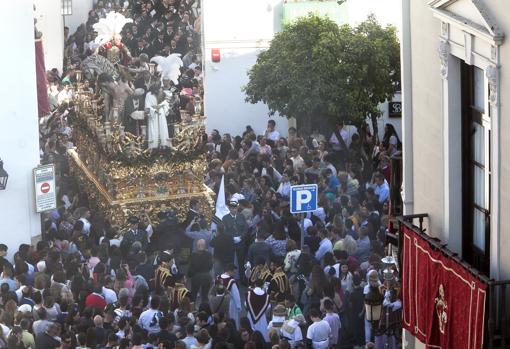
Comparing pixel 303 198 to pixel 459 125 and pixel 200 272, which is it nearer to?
pixel 200 272

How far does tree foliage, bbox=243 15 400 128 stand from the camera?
30.7m

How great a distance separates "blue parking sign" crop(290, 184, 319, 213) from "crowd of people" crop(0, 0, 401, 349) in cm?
20

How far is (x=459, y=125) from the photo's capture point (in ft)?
49.1

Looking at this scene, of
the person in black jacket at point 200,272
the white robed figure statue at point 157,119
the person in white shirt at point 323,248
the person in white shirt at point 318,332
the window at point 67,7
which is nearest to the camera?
the person in white shirt at point 318,332

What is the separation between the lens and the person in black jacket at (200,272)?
20.5 metres

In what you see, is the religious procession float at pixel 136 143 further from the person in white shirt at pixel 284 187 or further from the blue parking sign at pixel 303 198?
the blue parking sign at pixel 303 198

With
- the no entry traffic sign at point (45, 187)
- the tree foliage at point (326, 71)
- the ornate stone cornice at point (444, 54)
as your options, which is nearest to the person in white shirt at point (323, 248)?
the no entry traffic sign at point (45, 187)

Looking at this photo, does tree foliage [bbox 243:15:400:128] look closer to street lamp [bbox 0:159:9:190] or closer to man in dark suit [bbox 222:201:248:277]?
man in dark suit [bbox 222:201:248:277]

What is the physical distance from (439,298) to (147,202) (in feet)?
37.6

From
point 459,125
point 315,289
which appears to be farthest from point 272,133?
point 459,125

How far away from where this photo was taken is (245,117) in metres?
34.6

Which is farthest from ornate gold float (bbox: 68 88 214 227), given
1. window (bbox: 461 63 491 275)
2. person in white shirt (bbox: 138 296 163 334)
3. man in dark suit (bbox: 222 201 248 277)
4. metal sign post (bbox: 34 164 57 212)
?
window (bbox: 461 63 491 275)

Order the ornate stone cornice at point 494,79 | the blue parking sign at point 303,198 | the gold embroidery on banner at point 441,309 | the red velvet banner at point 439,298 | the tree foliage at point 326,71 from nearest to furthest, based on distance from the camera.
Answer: the ornate stone cornice at point 494,79, the red velvet banner at point 439,298, the gold embroidery on banner at point 441,309, the blue parking sign at point 303,198, the tree foliage at point 326,71

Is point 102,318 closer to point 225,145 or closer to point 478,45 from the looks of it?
point 478,45
